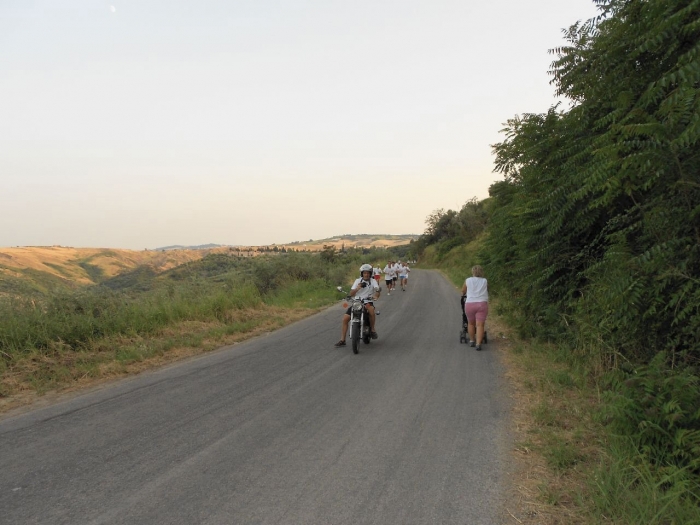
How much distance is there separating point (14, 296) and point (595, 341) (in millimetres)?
10539

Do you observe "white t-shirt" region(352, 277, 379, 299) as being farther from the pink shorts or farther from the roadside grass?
the roadside grass

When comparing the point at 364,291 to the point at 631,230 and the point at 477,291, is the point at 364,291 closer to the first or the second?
the point at 477,291

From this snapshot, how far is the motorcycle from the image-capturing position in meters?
9.04

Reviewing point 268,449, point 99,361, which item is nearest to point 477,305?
point 268,449

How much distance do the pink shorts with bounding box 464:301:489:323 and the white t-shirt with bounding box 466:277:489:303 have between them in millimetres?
89

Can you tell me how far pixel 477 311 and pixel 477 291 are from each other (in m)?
0.44

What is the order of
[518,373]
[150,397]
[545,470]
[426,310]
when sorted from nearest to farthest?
[545,470]
[150,397]
[518,373]
[426,310]

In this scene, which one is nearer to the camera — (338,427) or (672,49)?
(672,49)

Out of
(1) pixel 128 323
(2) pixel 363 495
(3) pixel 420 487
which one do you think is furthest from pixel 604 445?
(1) pixel 128 323

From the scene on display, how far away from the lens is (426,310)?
52.4ft

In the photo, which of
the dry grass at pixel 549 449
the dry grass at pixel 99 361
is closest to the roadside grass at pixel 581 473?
the dry grass at pixel 549 449

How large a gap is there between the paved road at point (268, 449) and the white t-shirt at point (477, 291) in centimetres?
186

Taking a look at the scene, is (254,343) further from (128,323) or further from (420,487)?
(420,487)

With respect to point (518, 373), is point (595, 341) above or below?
above
